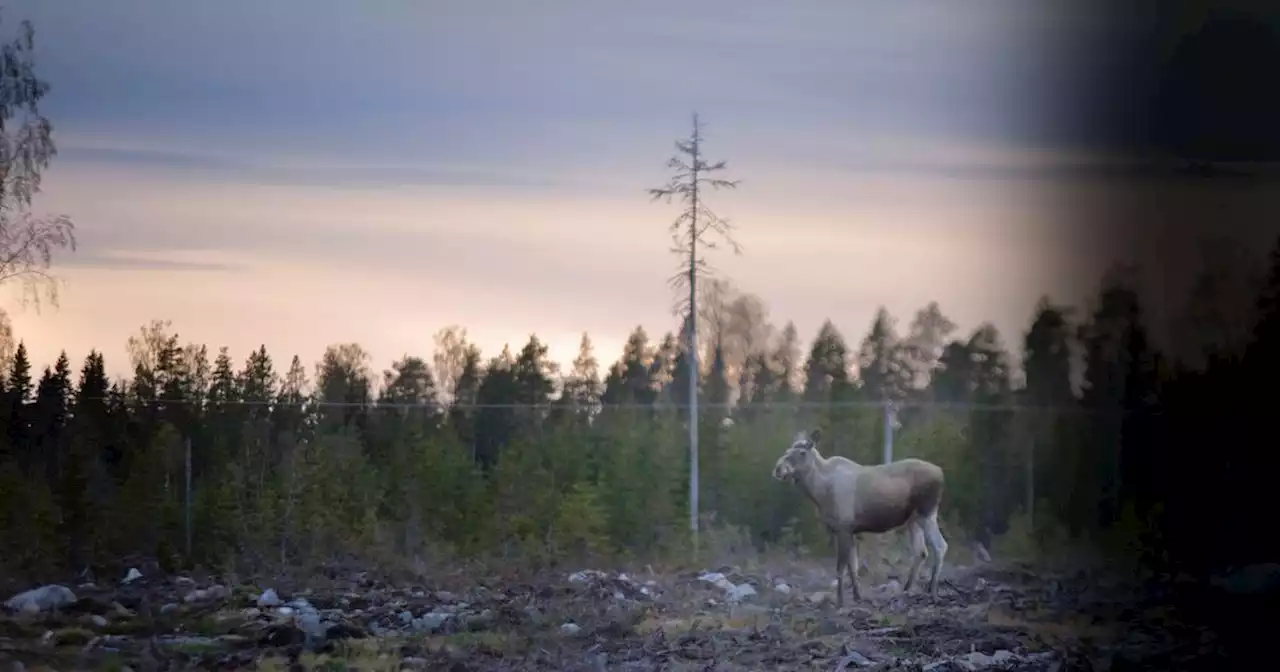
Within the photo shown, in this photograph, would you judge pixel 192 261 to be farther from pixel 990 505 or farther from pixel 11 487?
pixel 990 505

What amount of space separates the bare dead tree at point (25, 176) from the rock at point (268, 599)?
1404 mm

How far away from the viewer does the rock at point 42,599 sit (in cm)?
425

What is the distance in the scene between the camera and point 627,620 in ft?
15.3

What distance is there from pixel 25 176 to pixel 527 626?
8.59 feet

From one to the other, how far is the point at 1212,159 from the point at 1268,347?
84 cm

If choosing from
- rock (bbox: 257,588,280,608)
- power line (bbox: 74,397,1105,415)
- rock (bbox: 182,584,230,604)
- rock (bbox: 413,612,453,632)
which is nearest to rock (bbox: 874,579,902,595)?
power line (bbox: 74,397,1105,415)

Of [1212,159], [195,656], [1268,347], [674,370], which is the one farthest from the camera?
[674,370]

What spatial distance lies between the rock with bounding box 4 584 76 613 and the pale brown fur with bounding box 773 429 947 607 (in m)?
2.94

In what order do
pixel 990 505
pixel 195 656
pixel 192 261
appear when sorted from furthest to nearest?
pixel 990 505 → pixel 192 261 → pixel 195 656

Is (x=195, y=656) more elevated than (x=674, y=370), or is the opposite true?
(x=674, y=370)

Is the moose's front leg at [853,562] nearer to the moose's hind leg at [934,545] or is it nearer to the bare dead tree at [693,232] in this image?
the moose's hind leg at [934,545]

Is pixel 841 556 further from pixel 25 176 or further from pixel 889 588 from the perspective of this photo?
pixel 25 176

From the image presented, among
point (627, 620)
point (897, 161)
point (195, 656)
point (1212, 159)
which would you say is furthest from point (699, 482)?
point (1212, 159)

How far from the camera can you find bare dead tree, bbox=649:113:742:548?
4.87m
